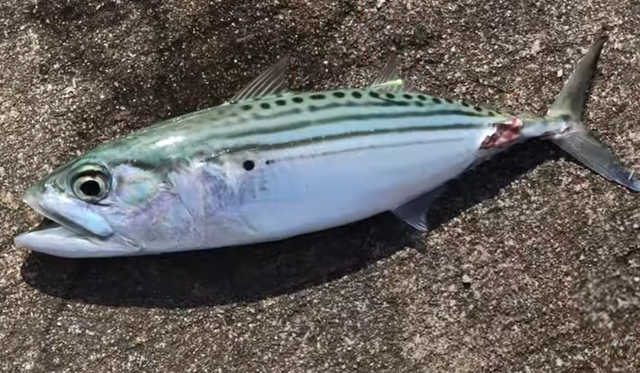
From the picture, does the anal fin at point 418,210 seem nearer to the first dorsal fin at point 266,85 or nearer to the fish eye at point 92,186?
the first dorsal fin at point 266,85

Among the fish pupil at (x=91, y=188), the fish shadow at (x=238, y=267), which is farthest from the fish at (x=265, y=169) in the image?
the fish shadow at (x=238, y=267)

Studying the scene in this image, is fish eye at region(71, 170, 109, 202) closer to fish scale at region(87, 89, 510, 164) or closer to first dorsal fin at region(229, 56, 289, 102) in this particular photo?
fish scale at region(87, 89, 510, 164)

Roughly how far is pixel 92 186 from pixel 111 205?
0.10m

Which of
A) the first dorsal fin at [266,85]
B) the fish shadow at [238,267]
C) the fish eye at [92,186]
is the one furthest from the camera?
the fish shadow at [238,267]

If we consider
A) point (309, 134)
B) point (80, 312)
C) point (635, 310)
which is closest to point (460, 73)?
point (309, 134)

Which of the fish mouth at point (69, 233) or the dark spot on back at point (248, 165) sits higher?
the dark spot on back at point (248, 165)

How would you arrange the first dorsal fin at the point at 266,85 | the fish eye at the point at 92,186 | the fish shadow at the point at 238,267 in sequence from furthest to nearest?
the fish shadow at the point at 238,267 → the first dorsal fin at the point at 266,85 → the fish eye at the point at 92,186

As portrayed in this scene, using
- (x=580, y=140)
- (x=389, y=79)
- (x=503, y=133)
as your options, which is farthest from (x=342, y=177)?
(x=580, y=140)

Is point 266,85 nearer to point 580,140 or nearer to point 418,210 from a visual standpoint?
point 418,210

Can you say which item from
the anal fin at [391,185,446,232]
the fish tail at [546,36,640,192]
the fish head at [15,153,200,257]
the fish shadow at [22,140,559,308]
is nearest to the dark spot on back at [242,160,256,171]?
the fish head at [15,153,200,257]

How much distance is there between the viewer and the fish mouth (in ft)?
8.82

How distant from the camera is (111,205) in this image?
267 centimetres

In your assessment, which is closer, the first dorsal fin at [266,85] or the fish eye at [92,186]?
the fish eye at [92,186]

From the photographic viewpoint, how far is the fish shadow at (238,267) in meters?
3.02
